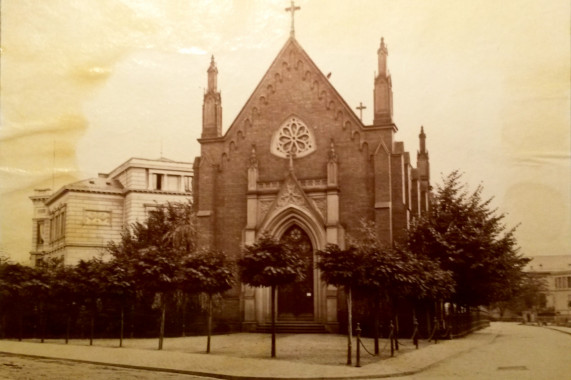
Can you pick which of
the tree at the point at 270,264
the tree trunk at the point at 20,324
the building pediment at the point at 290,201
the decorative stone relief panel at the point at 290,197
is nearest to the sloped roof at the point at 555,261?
the tree at the point at 270,264

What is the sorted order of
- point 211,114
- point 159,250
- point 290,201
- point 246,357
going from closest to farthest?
point 246,357 → point 159,250 → point 290,201 → point 211,114

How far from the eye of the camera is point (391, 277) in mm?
20656

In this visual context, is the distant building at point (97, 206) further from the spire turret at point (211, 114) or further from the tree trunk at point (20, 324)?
the tree trunk at point (20, 324)

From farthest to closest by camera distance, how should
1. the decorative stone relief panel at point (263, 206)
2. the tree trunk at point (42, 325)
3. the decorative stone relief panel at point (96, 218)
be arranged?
1. the decorative stone relief panel at point (263, 206)
2. the decorative stone relief panel at point (96, 218)
3. the tree trunk at point (42, 325)

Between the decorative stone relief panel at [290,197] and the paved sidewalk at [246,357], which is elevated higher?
the decorative stone relief panel at [290,197]

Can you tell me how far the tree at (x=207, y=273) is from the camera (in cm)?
2253

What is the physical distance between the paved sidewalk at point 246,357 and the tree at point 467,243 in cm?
481

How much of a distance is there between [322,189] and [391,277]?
12.8 m

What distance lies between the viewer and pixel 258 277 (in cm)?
2105

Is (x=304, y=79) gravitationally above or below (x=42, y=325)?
above

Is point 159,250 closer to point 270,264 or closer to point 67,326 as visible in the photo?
point 270,264

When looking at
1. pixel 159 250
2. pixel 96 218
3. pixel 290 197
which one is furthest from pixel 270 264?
pixel 96 218

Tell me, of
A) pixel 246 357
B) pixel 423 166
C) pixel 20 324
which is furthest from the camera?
pixel 423 166

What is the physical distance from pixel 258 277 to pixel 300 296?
12.2 m
